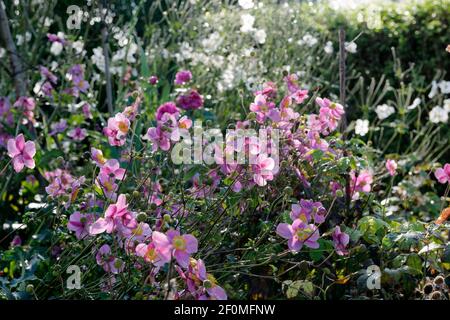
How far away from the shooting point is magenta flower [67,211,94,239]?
1.83 m

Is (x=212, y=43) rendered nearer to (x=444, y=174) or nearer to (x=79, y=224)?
(x=444, y=174)

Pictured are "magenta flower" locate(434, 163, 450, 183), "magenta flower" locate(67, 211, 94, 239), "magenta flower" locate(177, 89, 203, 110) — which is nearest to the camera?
"magenta flower" locate(67, 211, 94, 239)

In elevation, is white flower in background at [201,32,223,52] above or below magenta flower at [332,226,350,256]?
above

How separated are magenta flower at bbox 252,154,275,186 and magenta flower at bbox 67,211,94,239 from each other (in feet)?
1.49

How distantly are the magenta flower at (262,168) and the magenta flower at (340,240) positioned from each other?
0.83 ft

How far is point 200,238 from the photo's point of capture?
1.95 meters

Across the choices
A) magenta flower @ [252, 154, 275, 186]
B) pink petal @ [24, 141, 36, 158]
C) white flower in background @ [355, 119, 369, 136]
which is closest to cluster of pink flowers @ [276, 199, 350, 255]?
magenta flower @ [252, 154, 275, 186]

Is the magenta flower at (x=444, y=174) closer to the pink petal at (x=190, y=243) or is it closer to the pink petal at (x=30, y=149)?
the pink petal at (x=190, y=243)

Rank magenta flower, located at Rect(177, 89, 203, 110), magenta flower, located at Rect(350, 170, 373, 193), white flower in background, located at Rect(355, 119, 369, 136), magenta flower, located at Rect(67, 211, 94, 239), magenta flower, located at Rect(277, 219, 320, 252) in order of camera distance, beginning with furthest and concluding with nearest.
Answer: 1. white flower in background, located at Rect(355, 119, 369, 136)
2. magenta flower, located at Rect(177, 89, 203, 110)
3. magenta flower, located at Rect(350, 170, 373, 193)
4. magenta flower, located at Rect(67, 211, 94, 239)
5. magenta flower, located at Rect(277, 219, 320, 252)

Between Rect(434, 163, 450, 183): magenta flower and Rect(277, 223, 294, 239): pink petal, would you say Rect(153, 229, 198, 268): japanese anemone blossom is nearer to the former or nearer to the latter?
Rect(277, 223, 294, 239): pink petal

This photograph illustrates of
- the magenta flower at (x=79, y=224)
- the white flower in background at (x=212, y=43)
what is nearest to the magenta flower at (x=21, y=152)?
the magenta flower at (x=79, y=224)

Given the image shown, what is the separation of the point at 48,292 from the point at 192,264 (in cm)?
73

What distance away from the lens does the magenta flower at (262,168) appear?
179 centimetres
